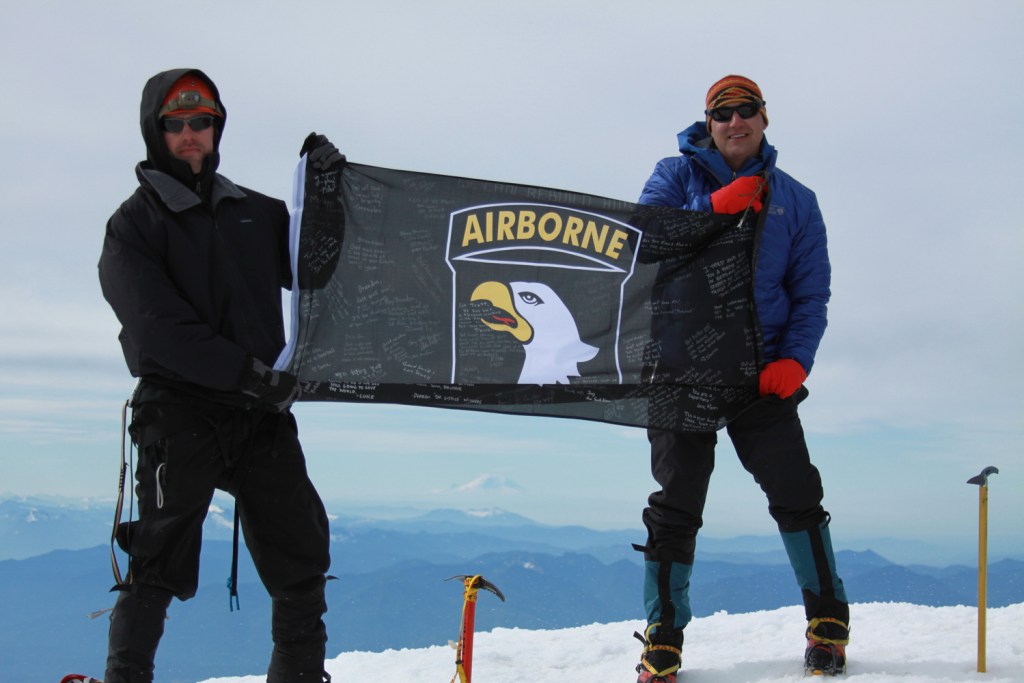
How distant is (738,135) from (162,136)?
7.21 ft

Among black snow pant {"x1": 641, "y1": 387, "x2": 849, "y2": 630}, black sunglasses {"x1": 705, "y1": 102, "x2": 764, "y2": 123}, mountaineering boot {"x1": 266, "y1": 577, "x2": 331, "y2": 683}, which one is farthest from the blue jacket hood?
mountaineering boot {"x1": 266, "y1": 577, "x2": 331, "y2": 683}

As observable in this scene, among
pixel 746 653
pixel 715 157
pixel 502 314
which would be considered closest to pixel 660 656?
pixel 746 653

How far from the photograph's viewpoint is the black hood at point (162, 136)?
133 inches

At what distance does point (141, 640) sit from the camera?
3262 mm

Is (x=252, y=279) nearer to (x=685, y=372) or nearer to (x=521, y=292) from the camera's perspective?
(x=521, y=292)

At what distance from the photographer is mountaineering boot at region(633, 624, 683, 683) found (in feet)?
13.2

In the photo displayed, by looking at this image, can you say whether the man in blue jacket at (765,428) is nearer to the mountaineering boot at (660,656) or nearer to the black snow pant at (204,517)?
the mountaineering boot at (660,656)

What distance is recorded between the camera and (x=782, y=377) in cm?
388

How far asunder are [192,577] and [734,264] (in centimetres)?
243

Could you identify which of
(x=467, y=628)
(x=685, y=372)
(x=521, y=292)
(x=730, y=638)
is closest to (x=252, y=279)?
Result: (x=521, y=292)

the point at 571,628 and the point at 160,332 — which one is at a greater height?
the point at 160,332

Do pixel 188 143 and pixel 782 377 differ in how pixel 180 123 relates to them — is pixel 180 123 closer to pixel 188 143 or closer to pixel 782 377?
pixel 188 143

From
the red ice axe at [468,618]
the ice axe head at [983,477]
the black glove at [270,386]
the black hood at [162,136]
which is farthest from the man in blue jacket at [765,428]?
the black hood at [162,136]
